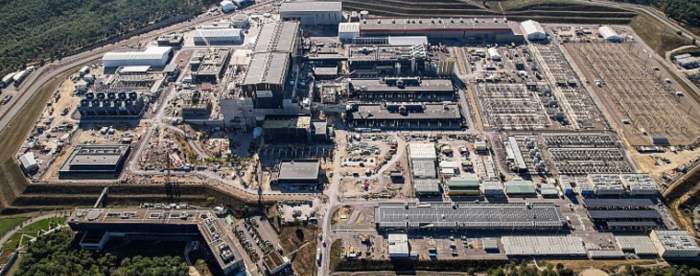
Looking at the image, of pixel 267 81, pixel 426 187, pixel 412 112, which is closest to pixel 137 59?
pixel 267 81

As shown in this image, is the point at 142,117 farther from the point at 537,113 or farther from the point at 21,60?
the point at 537,113

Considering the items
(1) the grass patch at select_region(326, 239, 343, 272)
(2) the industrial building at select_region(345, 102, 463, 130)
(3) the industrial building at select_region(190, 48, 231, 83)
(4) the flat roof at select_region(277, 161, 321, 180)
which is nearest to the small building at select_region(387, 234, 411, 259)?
(1) the grass patch at select_region(326, 239, 343, 272)

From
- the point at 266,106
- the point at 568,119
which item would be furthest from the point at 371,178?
the point at 568,119

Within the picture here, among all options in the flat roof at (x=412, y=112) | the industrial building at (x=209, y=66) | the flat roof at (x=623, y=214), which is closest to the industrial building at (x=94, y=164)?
the industrial building at (x=209, y=66)

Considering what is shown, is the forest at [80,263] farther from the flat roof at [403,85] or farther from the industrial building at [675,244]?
the industrial building at [675,244]

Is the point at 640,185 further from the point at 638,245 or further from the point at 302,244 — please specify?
the point at 302,244

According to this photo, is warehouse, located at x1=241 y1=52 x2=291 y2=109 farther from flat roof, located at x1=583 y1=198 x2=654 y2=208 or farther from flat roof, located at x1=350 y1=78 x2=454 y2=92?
flat roof, located at x1=583 y1=198 x2=654 y2=208
